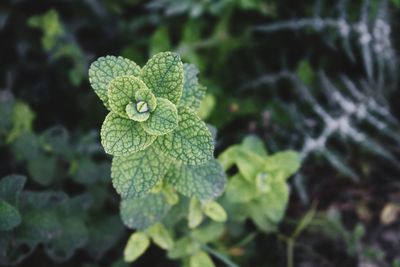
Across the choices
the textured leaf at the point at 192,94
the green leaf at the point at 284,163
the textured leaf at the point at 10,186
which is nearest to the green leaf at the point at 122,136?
the textured leaf at the point at 192,94

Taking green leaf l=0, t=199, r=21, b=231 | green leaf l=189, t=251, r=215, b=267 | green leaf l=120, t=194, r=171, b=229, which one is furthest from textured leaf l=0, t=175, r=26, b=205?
green leaf l=189, t=251, r=215, b=267

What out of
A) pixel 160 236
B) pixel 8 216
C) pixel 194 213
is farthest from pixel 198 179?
pixel 8 216

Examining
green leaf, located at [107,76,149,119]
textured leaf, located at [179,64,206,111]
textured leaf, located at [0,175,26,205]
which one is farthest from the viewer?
textured leaf, located at [0,175,26,205]

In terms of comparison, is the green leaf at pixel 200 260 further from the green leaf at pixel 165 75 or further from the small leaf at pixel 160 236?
the green leaf at pixel 165 75

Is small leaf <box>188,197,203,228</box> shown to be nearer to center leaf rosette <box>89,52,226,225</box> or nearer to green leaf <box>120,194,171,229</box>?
green leaf <box>120,194,171,229</box>

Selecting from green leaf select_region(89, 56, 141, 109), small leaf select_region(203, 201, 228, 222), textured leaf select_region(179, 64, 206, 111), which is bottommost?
small leaf select_region(203, 201, 228, 222)
